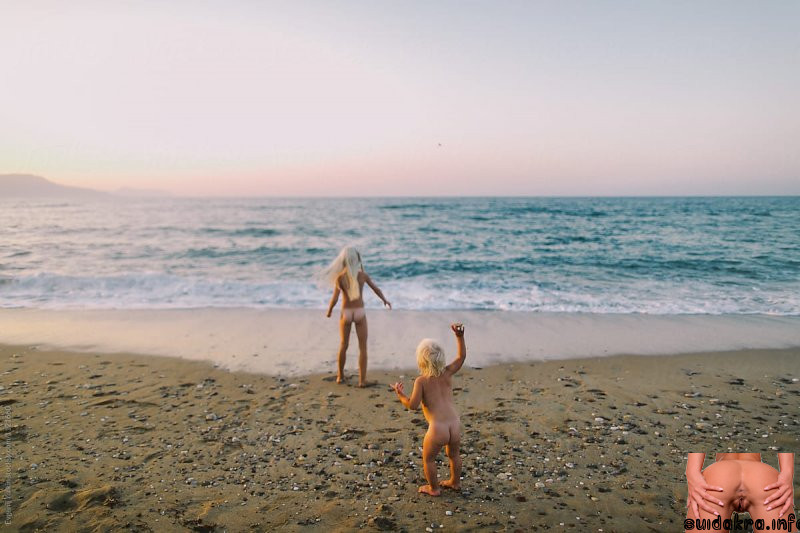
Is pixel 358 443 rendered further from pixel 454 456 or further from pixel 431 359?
pixel 431 359

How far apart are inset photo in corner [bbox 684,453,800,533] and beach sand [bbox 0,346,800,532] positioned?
121 cm

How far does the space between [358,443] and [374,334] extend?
433 centimetres

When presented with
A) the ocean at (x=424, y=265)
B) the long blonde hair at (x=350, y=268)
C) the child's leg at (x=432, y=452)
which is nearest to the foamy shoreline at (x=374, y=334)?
the ocean at (x=424, y=265)

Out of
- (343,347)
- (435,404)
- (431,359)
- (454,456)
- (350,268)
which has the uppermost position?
(350,268)

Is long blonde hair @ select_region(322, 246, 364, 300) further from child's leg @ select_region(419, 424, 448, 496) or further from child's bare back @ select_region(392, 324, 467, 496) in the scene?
child's leg @ select_region(419, 424, 448, 496)

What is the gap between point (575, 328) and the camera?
9.41 m

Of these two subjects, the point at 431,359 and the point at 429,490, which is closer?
the point at 431,359

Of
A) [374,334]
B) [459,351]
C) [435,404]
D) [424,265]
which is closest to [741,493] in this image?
[459,351]

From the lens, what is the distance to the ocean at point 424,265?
40.3 feet

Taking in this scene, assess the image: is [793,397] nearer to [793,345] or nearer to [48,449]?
[793,345]

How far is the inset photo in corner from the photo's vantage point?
2.36 meters

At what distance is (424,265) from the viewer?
60.4 ft

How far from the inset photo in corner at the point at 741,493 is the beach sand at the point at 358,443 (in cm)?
121

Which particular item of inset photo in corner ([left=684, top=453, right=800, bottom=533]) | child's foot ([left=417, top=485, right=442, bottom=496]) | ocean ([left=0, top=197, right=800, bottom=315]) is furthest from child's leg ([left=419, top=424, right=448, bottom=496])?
ocean ([left=0, top=197, right=800, bottom=315])
